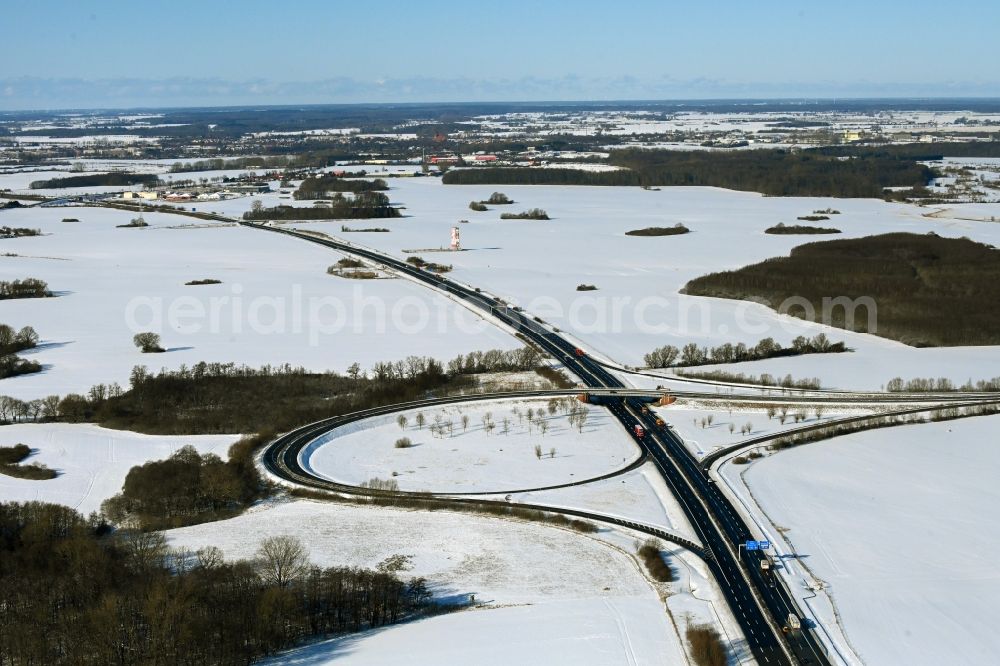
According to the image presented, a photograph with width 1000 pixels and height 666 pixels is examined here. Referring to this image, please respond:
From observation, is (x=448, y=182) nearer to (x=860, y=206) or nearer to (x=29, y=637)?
(x=860, y=206)

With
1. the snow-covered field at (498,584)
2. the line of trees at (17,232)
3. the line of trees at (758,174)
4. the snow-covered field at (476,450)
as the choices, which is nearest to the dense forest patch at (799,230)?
the line of trees at (758,174)

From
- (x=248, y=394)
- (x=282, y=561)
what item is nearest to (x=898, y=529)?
(x=282, y=561)

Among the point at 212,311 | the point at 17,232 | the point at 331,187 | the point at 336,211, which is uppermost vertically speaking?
the point at 331,187

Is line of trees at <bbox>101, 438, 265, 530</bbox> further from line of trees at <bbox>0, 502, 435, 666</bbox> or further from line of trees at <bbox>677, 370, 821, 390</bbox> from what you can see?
line of trees at <bbox>677, 370, 821, 390</bbox>

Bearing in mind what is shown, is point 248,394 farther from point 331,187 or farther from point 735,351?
point 331,187
